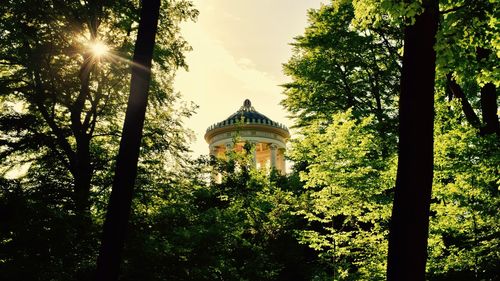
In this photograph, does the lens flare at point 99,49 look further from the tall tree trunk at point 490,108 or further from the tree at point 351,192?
the tall tree trunk at point 490,108

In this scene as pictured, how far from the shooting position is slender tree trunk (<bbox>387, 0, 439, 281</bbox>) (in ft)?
14.2

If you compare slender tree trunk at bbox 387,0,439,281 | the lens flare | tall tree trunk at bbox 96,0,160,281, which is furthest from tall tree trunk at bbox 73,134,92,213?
slender tree trunk at bbox 387,0,439,281

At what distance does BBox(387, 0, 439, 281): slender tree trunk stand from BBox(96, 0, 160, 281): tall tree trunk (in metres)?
3.93

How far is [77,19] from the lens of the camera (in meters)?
11.1

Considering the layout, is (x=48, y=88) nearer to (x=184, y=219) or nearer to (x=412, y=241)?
(x=184, y=219)

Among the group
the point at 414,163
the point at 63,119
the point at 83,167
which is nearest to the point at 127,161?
the point at 414,163

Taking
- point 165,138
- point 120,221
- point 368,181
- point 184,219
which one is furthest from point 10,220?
point 368,181

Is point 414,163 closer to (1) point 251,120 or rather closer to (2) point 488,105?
(2) point 488,105

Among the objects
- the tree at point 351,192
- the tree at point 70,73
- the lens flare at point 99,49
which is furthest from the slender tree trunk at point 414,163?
the lens flare at point 99,49

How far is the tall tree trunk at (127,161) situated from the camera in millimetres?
5668

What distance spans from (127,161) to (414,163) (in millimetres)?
4270

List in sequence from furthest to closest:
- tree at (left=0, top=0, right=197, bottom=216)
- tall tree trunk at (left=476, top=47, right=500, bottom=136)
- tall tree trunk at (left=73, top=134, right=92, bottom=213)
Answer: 1. tall tree trunk at (left=73, top=134, right=92, bottom=213)
2. tall tree trunk at (left=476, top=47, right=500, bottom=136)
3. tree at (left=0, top=0, right=197, bottom=216)

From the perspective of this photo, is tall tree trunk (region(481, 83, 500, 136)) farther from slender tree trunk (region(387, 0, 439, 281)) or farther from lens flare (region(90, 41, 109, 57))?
lens flare (region(90, 41, 109, 57))

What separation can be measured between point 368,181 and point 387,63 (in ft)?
27.0
